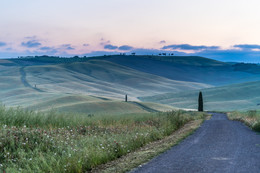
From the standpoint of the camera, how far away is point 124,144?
12.0 m

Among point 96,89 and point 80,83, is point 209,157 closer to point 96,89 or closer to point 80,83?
point 96,89

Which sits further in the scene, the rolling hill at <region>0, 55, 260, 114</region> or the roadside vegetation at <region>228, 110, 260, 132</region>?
the rolling hill at <region>0, 55, 260, 114</region>

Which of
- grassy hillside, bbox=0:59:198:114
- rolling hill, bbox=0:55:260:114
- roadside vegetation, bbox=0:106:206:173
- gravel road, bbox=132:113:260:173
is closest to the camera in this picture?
gravel road, bbox=132:113:260:173

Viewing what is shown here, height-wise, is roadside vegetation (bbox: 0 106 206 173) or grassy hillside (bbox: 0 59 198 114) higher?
roadside vegetation (bbox: 0 106 206 173)

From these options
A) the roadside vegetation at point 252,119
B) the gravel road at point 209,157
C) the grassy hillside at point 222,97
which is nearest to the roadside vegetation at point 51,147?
the gravel road at point 209,157

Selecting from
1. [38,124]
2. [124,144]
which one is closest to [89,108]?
[38,124]

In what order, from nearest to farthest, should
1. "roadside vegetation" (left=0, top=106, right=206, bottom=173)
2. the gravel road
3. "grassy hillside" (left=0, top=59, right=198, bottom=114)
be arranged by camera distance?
1. the gravel road
2. "roadside vegetation" (left=0, top=106, right=206, bottom=173)
3. "grassy hillside" (left=0, top=59, right=198, bottom=114)

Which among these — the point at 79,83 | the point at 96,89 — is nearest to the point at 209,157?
the point at 96,89

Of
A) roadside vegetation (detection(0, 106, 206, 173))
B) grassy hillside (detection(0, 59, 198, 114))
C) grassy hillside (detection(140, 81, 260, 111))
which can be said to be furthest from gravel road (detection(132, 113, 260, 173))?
grassy hillside (detection(140, 81, 260, 111))

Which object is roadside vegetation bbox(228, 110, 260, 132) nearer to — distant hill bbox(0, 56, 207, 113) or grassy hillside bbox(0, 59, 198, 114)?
grassy hillside bbox(0, 59, 198, 114)

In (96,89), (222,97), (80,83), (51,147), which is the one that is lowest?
(222,97)

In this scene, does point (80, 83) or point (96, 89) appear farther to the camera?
point (80, 83)

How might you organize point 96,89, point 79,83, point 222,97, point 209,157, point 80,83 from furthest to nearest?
point 80,83
point 79,83
point 96,89
point 222,97
point 209,157

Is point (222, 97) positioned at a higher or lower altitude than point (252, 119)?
lower
